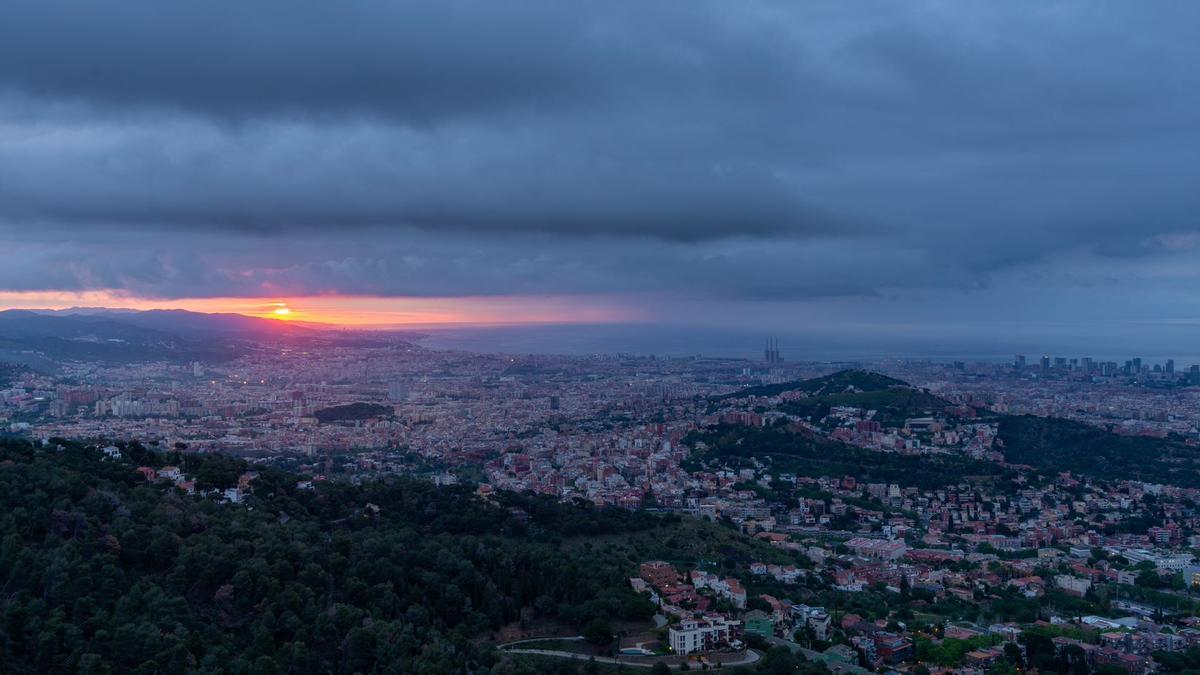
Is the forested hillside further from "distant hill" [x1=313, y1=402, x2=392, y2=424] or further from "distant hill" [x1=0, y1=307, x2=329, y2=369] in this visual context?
"distant hill" [x1=0, y1=307, x2=329, y2=369]

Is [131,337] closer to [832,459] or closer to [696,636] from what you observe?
[832,459]

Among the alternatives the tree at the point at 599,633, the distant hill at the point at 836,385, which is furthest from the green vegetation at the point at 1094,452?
the tree at the point at 599,633

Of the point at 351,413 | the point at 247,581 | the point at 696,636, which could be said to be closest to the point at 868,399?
the point at 351,413

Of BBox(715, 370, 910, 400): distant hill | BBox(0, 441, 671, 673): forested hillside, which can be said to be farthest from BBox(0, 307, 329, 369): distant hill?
BBox(0, 441, 671, 673): forested hillside

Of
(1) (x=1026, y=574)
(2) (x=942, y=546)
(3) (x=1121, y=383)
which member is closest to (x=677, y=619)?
(1) (x=1026, y=574)

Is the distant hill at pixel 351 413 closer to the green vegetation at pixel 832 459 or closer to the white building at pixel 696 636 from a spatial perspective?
the green vegetation at pixel 832 459
